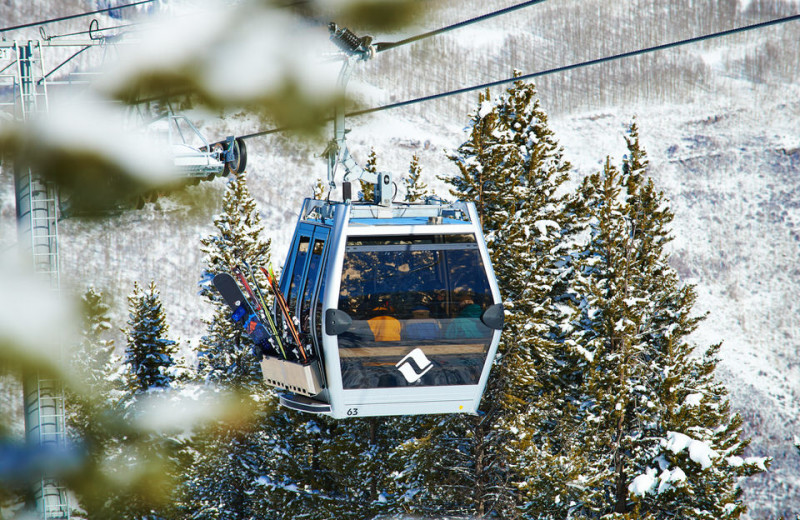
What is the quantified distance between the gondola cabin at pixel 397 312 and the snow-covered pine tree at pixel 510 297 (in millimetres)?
6924

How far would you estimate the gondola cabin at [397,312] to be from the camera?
9500 mm

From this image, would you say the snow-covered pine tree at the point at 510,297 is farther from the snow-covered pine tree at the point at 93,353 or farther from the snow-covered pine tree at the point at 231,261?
the snow-covered pine tree at the point at 93,353

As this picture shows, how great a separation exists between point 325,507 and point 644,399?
8491mm

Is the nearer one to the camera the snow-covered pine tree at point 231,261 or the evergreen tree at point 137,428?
the evergreen tree at point 137,428

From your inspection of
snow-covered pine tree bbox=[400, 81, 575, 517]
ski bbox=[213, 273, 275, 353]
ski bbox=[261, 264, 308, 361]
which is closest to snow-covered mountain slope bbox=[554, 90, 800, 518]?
snow-covered pine tree bbox=[400, 81, 575, 517]

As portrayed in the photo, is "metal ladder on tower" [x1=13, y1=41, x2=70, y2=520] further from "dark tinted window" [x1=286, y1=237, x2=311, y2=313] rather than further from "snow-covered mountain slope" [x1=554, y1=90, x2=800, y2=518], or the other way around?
"snow-covered mountain slope" [x1=554, y1=90, x2=800, y2=518]

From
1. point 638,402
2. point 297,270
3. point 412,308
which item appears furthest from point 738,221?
point 412,308

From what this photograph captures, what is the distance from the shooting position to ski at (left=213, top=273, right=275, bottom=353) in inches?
436

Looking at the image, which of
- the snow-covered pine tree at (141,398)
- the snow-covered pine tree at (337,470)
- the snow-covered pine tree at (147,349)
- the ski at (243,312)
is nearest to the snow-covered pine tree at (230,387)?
the snow-covered pine tree at (141,398)

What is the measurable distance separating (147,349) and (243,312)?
57.8 ft

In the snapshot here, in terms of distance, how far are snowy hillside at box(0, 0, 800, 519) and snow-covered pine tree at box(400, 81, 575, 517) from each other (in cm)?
8516

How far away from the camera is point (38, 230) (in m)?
10.4

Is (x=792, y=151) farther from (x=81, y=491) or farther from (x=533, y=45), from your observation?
(x=81, y=491)

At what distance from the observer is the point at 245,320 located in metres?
11.4
